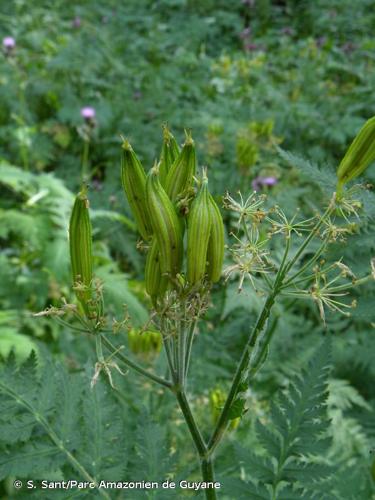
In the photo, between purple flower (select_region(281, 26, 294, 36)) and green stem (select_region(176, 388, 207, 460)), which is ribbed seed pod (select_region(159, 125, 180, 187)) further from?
purple flower (select_region(281, 26, 294, 36))

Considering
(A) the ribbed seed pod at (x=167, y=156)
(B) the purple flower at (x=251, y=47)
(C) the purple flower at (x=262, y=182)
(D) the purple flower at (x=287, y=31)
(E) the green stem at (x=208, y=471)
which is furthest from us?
(D) the purple flower at (x=287, y=31)

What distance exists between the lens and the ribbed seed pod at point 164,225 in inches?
43.1

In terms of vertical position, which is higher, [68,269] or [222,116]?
[222,116]

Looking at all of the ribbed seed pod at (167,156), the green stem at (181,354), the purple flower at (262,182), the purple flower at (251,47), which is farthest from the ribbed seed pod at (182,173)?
the purple flower at (251,47)

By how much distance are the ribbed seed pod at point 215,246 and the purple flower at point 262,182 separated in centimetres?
247

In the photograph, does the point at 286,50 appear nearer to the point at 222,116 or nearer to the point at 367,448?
the point at 222,116

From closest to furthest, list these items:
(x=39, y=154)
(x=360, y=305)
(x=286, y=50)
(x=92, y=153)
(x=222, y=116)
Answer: (x=360, y=305), (x=222, y=116), (x=39, y=154), (x=92, y=153), (x=286, y=50)

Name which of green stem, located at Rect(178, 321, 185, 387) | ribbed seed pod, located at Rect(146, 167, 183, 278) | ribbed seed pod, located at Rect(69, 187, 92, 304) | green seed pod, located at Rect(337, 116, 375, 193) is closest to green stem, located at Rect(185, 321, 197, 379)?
green stem, located at Rect(178, 321, 185, 387)

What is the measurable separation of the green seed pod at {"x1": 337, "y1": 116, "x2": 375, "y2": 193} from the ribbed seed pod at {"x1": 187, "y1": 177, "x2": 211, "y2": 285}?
31 centimetres

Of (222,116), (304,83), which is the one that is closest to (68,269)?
(222,116)

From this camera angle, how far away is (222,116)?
4590mm

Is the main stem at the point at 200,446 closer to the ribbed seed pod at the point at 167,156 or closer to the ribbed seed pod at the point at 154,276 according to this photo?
the ribbed seed pod at the point at 154,276

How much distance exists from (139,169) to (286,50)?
5760 millimetres

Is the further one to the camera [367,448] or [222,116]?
[222,116]
